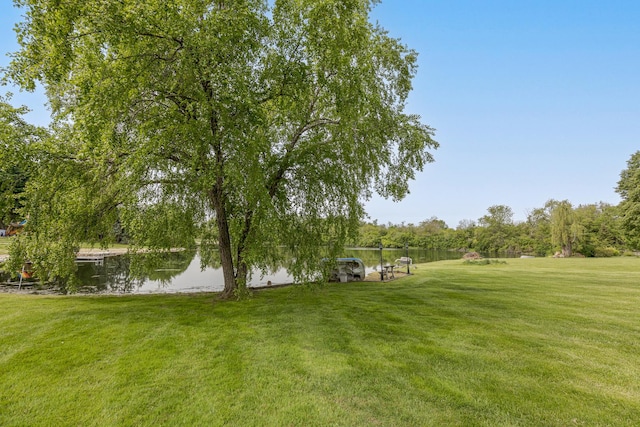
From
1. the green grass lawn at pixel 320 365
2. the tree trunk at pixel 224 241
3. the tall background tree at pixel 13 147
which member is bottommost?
the green grass lawn at pixel 320 365

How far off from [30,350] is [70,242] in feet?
15.9

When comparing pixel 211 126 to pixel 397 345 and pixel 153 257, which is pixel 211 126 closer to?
pixel 153 257

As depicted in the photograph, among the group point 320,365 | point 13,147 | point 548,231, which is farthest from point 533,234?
point 13,147

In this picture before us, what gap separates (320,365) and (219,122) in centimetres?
577

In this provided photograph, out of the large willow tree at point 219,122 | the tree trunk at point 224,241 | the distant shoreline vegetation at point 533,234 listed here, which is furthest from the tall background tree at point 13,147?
the distant shoreline vegetation at point 533,234

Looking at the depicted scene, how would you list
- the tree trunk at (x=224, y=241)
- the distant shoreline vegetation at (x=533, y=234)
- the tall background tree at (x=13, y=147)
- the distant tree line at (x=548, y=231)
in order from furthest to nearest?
the distant shoreline vegetation at (x=533, y=234), the distant tree line at (x=548, y=231), the tree trunk at (x=224, y=241), the tall background tree at (x=13, y=147)

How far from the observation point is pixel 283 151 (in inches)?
363

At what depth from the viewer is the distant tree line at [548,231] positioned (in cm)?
2648

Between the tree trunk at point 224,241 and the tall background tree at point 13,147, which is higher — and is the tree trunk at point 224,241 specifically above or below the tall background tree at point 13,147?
below

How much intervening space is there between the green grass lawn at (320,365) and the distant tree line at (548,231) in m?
4.11

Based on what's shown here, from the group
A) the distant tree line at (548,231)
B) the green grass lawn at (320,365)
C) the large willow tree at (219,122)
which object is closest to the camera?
the green grass lawn at (320,365)

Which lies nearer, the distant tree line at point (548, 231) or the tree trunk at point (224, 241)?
the tree trunk at point (224, 241)

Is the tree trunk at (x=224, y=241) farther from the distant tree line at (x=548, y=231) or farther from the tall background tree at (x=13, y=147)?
the tall background tree at (x=13, y=147)

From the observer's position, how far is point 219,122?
23.0ft
